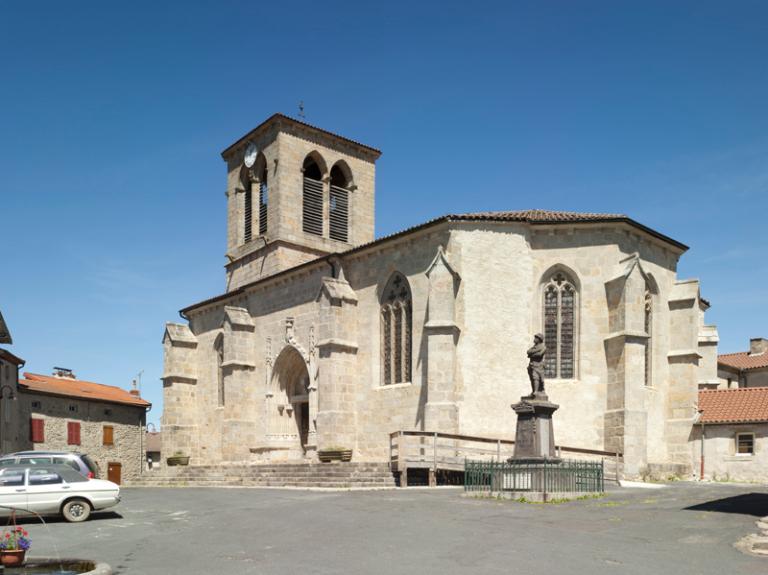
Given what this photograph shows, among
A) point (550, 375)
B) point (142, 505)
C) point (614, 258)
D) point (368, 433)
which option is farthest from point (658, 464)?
point (142, 505)

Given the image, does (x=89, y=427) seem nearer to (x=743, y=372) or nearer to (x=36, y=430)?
(x=36, y=430)

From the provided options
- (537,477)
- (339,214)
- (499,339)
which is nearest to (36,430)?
(339,214)

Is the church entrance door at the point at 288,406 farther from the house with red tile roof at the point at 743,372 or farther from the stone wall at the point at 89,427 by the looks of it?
the house with red tile roof at the point at 743,372

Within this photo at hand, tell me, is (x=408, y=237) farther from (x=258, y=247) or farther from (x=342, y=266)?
(x=258, y=247)

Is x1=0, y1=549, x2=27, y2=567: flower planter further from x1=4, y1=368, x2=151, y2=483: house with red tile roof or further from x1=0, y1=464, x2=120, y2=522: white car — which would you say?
x1=4, y1=368, x2=151, y2=483: house with red tile roof

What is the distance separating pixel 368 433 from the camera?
25328 mm

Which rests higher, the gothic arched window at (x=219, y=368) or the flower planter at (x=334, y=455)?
the gothic arched window at (x=219, y=368)

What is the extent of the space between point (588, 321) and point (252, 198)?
60.7 feet

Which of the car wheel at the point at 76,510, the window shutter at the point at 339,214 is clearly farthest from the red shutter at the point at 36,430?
the car wheel at the point at 76,510

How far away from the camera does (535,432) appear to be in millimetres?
16328

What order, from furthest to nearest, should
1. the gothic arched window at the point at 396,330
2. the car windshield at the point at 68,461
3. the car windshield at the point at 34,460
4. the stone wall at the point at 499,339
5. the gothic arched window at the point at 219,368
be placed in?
the gothic arched window at the point at 219,368 → the gothic arched window at the point at 396,330 → the stone wall at the point at 499,339 → the car windshield at the point at 68,461 → the car windshield at the point at 34,460

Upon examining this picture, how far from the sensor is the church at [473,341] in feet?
74.2

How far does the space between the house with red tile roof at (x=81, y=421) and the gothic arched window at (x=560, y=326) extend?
21.5 m

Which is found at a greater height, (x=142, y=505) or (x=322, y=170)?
(x=322, y=170)
